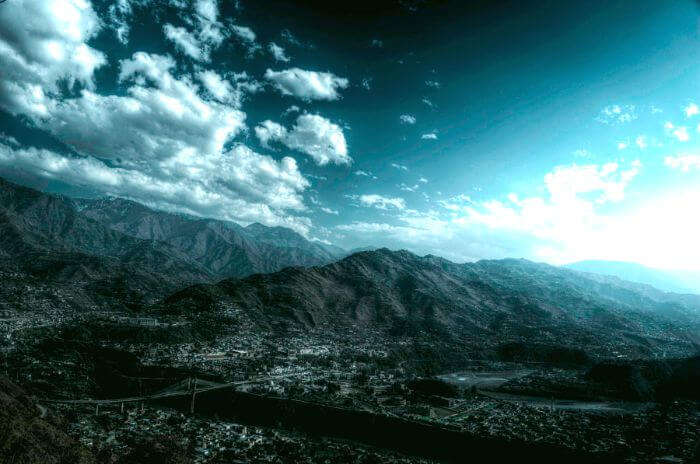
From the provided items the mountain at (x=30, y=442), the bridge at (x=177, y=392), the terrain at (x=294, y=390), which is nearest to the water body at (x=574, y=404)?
the terrain at (x=294, y=390)

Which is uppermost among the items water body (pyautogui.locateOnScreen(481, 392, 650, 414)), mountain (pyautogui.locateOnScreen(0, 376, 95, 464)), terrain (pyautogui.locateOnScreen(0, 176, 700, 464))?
mountain (pyautogui.locateOnScreen(0, 376, 95, 464))

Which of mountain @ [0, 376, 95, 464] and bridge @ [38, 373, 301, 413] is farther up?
mountain @ [0, 376, 95, 464]

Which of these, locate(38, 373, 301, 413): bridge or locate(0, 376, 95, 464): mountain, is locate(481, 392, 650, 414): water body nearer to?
locate(38, 373, 301, 413): bridge

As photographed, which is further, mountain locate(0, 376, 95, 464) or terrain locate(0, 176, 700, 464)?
terrain locate(0, 176, 700, 464)

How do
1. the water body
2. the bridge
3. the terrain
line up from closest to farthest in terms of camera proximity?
the terrain, the bridge, the water body

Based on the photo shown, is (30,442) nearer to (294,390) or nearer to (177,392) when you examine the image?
(177,392)

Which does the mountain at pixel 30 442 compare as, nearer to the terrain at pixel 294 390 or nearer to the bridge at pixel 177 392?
the terrain at pixel 294 390

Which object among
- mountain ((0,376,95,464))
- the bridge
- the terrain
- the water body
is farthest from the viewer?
the water body

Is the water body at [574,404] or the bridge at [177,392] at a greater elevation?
the bridge at [177,392]

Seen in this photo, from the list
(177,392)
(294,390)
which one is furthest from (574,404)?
(177,392)

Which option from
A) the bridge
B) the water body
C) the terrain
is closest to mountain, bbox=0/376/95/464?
the terrain

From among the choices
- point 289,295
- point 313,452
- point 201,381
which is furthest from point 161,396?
point 289,295

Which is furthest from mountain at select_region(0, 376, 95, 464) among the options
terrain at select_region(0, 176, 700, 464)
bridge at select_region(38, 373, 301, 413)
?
bridge at select_region(38, 373, 301, 413)
